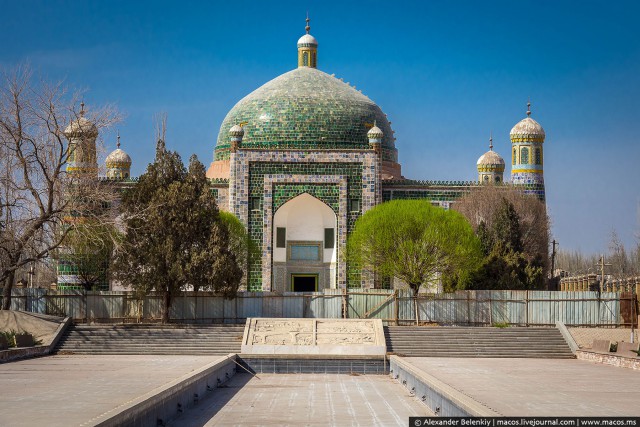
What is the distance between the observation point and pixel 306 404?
51.4ft

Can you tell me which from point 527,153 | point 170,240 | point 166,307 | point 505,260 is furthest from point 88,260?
point 527,153

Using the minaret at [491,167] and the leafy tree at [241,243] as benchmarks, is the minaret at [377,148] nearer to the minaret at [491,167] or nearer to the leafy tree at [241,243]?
the leafy tree at [241,243]

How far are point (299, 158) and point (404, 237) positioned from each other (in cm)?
705

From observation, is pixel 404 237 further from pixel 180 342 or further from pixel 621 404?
pixel 621 404

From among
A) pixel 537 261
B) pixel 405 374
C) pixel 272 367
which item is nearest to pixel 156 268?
pixel 272 367

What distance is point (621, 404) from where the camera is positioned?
44.6 feet

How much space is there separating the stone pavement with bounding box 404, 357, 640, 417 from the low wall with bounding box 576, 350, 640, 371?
244mm

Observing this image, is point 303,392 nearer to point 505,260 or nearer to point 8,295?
point 8,295

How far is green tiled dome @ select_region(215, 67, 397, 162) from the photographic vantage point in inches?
1644

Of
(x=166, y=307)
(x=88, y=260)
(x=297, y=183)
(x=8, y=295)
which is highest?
(x=297, y=183)

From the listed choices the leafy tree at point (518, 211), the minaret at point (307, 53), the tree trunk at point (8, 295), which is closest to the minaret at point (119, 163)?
the minaret at point (307, 53)

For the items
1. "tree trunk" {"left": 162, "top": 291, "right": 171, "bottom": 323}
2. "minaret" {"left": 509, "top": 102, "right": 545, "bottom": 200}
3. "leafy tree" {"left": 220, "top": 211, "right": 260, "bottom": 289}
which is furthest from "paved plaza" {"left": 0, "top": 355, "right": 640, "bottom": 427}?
"minaret" {"left": 509, "top": 102, "right": 545, "bottom": 200}

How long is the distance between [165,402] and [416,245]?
19993mm

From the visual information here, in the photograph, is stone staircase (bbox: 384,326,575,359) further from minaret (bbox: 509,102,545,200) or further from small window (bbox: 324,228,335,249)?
minaret (bbox: 509,102,545,200)
